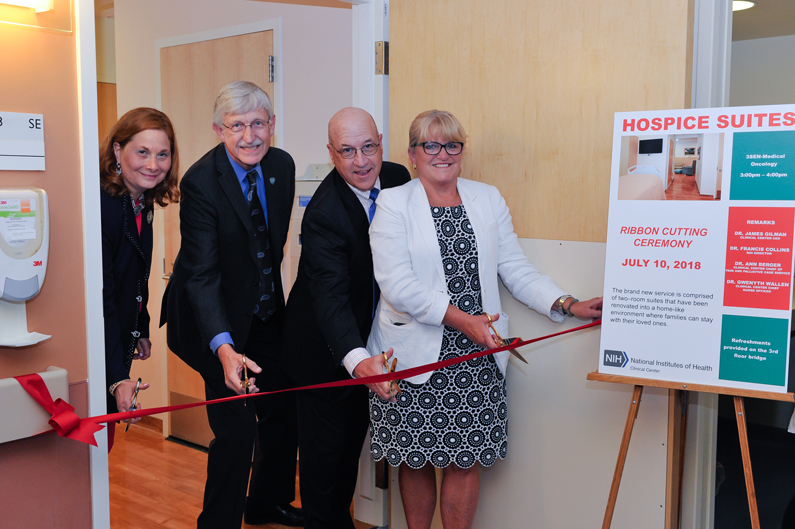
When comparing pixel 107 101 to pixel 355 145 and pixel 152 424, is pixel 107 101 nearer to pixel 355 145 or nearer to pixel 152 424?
pixel 152 424

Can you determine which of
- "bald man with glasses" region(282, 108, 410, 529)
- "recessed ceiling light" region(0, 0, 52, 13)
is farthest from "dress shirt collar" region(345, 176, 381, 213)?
"recessed ceiling light" region(0, 0, 52, 13)

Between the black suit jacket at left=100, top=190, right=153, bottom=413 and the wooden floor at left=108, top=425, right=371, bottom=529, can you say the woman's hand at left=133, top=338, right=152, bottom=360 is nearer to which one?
the black suit jacket at left=100, top=190, right=153, bottom=413

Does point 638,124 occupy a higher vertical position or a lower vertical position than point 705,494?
higher

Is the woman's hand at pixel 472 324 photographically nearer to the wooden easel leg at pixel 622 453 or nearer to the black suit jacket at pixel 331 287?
the black suit jacket at pixel 331 287

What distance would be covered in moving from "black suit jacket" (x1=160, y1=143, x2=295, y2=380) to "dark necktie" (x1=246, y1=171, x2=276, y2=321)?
0.07 ft

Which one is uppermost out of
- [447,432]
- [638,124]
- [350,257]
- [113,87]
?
[113,87]

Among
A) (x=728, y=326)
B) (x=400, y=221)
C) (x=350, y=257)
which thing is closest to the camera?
(x=728, y=326)

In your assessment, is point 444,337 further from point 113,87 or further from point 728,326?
point 113,87

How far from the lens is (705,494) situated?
7.38 feet

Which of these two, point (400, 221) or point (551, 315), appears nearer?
point (400, 221)

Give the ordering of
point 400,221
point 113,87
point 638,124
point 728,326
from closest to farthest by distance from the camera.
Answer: point 728,326 < point 638,124 < point 400,221 < point 113,87

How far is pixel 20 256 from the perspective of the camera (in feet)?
4.85

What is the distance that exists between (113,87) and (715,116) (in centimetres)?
432

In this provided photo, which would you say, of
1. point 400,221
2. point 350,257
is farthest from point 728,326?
point 350,257
